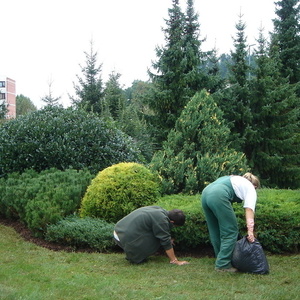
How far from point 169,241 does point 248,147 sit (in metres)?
12.2

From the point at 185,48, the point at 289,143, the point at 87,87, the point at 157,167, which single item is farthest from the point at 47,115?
the point at 87,87

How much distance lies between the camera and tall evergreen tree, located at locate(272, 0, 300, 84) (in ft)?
74.5

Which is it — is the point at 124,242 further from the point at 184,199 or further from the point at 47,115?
the point at 47,115

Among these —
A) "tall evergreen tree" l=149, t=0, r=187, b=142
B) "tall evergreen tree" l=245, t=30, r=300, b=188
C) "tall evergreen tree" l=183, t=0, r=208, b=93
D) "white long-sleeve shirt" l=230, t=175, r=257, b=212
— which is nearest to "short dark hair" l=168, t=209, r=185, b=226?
"white long-sleeve shirt" l=230, t=175, r=257, b=212

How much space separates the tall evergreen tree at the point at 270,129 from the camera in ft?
55.2

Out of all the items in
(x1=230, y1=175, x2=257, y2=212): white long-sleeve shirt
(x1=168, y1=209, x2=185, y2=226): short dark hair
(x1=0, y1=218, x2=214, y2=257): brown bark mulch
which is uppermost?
(x1=230, y1=175, x2=257, y2=212): white long-sleeve shirt

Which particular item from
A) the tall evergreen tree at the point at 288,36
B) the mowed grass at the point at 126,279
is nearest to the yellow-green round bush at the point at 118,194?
the mowed grass at the point at 126,279

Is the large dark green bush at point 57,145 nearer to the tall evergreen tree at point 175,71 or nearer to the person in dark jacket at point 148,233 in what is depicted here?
the person in dark jacket at point 148,233

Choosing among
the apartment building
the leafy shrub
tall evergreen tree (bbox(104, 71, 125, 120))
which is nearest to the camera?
the leafy shrub

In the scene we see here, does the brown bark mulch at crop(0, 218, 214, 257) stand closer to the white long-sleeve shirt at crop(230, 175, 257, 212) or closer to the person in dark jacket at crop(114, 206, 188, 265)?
the person in dark jacket at crop(114, 206, 188, 265)

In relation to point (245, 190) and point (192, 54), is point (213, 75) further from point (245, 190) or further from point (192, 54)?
point (245, 190)

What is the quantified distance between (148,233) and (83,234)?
126cm

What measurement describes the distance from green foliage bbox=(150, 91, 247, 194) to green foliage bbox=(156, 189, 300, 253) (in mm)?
1195

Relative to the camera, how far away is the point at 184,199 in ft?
24.6
